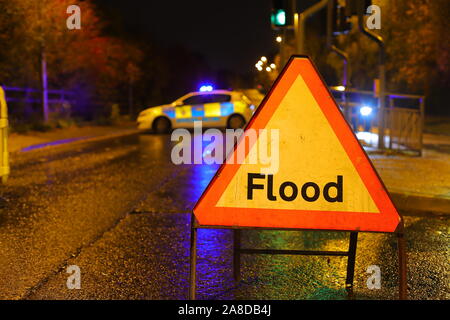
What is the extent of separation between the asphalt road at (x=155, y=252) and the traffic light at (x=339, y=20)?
6.76 meters

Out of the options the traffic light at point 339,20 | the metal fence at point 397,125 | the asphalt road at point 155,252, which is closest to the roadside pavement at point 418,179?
the metal fence at point 397,125

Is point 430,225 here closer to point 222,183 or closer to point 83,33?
point 222,183

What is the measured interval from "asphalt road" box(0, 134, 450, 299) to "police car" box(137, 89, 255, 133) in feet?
41.4

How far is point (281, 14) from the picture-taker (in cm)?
1175

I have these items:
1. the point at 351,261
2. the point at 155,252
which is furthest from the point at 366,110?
the point at 351,261

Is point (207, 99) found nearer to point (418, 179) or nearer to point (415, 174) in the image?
point (415, 174)

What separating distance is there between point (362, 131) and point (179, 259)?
42.0ft

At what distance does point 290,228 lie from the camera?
386 centimetres

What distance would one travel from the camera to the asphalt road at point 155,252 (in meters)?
4.75

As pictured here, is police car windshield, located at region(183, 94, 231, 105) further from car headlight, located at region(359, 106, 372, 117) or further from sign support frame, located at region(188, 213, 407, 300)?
sign support frame, located at region(188, 213, 407, 300)

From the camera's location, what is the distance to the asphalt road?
4754mm

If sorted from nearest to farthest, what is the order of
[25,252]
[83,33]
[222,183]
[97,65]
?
1. [222,183]
2. [25,252]
3. [83,33]
4. [97,65]

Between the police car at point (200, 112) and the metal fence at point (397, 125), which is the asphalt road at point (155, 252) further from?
the police car at point (200, 112)
